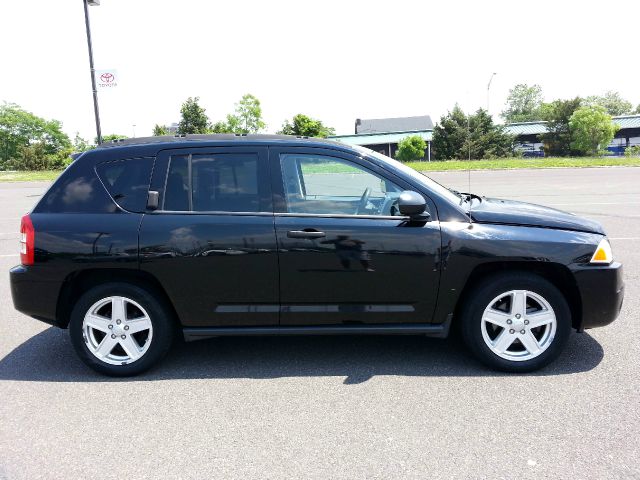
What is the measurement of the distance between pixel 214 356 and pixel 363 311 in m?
1.37

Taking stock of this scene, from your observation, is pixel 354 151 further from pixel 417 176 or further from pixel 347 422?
pixel 347 422

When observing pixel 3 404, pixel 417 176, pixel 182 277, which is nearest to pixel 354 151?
pixel 417 176

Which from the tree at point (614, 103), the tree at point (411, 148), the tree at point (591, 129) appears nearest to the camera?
the tree at point (411, 148)

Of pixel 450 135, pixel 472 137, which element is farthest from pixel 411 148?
pixel 472 137

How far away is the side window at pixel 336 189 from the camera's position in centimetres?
384

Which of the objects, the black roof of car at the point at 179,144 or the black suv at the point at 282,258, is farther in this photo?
the black roof of car at the point at 179,144

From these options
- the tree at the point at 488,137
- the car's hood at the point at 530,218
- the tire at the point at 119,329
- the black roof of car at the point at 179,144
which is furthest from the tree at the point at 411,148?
the tire at the point at 119,329

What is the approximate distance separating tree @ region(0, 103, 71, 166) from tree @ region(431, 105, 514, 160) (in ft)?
219

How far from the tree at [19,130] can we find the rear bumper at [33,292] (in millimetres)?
94402

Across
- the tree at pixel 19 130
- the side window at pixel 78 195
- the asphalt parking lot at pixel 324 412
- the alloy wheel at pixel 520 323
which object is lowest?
the asphalt parking lot at pixel 324 412

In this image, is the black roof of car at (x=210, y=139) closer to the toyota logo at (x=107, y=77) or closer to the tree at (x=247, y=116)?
the toyota logo at (x=107, y=77)

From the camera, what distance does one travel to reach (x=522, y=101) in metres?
131

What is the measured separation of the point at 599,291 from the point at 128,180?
3619 millimetres

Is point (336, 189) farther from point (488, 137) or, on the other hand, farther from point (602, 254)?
point (488, 137)
